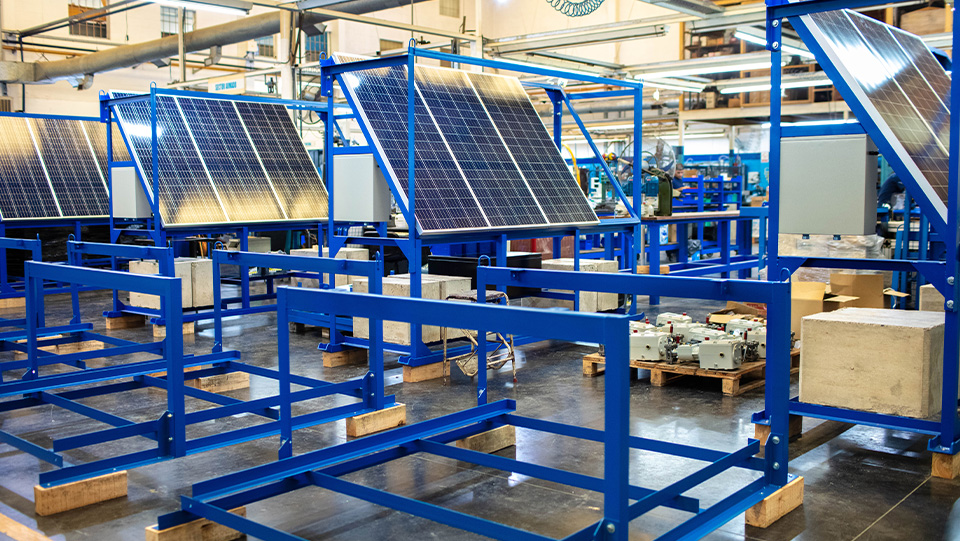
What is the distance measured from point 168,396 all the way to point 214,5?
26.4 ft

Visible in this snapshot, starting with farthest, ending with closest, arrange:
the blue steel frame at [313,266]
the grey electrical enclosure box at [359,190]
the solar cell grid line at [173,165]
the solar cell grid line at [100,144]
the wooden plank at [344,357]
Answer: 1. the solar cell grid line at [100,144]
2. the solar cell grid line at [173,165]
3. the grey electrical enclosure box at [359,190]
4. the wooden plank at [344,357]
5. the blue steel frame at [313,266]

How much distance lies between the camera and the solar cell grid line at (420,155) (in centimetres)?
661

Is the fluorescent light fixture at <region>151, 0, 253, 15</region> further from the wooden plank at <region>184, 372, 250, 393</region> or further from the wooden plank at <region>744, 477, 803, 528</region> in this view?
the wooden plank at <region>744, 477, 803, 528</region>

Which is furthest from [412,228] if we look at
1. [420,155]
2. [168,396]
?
[168,396]

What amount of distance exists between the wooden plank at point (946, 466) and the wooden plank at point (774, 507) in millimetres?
1024

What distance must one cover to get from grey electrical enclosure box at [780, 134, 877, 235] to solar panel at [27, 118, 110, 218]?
9747 mm

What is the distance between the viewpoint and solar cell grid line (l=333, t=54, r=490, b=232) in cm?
661

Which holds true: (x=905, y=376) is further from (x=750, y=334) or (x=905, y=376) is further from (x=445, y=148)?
(x=445, y=148)

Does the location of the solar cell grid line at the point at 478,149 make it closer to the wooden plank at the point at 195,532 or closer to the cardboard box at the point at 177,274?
the cardboard box at the point at 177,274

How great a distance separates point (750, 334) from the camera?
6.73m

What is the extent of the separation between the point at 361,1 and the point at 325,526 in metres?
10.7

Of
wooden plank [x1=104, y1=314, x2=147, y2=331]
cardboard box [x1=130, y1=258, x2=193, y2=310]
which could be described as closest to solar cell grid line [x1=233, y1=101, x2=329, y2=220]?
cardboard box [x1=130, y1=258, x2=193, y2=310]

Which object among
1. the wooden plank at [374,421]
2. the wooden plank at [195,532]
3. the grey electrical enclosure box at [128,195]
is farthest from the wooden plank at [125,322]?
the wooden plank at [195,532]

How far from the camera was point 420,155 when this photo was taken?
6879mm
